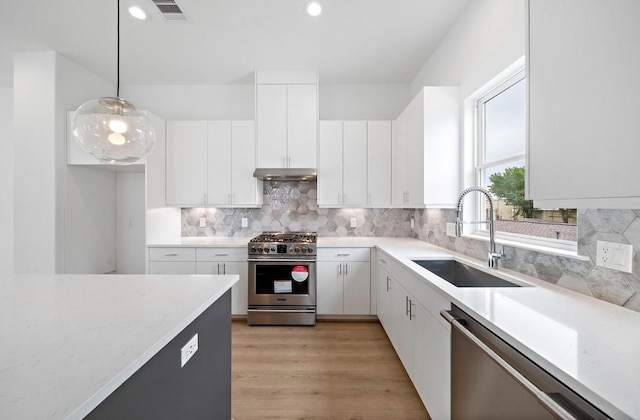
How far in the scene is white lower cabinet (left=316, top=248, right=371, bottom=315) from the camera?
10.0ft

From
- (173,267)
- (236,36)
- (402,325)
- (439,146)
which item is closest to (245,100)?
(236,36)

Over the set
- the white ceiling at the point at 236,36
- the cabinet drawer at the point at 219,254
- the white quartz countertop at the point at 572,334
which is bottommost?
the cabinet drawer at the point at 219,254

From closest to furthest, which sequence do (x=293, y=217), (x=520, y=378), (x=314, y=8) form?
1. (x=520, y=378)
2. (x=314, y=8)
3. (x=293, y=217)

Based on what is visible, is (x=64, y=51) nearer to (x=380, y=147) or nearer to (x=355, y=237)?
(x=380, y=147)

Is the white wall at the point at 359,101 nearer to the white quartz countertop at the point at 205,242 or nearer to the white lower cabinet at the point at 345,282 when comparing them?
the white lower cabinet at the point at 345,282

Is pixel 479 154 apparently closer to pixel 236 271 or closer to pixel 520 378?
pixel 520 378

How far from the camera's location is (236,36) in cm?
260

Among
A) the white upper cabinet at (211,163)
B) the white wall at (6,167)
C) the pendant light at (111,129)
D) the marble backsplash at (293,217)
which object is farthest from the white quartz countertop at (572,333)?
the white wall at (6,167)

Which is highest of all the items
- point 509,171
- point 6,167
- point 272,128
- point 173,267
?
point 272,128

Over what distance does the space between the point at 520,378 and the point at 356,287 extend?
2.30 meters

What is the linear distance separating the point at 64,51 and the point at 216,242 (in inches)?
98.4

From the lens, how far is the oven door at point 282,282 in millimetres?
2963

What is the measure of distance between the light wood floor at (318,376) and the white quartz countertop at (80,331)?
1033 millimetres

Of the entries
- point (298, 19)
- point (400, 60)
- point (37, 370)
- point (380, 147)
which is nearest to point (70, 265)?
point (37, 370)
